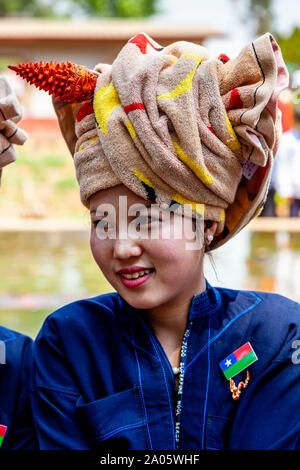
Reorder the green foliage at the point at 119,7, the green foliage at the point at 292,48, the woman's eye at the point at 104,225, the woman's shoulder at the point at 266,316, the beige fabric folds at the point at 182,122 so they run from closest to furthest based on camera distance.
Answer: the beige fabric folds at the point at 182,122 → the woman's eye at the point at 104,225 → the woman's shoulder at the point at 266,316 → the green foliage at the point at 292,48 → the green foliage at the point at 119,7

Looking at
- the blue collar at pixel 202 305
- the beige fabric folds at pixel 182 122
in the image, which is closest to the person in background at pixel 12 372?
the beige fabric folds at pixel 182 122

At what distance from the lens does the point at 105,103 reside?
175 centimetres

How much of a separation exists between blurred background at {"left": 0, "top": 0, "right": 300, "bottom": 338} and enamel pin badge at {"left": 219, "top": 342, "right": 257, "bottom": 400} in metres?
0.32

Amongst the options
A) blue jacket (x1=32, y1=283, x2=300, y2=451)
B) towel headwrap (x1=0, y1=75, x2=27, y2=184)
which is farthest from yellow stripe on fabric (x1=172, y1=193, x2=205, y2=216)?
towel headwrap (x1=0, y1=75, x2=27, y2=184)

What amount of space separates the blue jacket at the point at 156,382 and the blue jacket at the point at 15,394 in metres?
0.08

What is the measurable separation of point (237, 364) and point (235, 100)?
793 mm

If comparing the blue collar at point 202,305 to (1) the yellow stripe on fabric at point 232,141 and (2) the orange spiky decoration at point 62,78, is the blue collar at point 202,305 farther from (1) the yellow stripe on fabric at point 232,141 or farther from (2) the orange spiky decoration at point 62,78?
(2) the orange spiky decoration at point 62,78

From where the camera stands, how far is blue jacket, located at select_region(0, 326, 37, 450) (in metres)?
1.85

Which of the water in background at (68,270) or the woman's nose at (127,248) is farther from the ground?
the woman's nose at (127,248)

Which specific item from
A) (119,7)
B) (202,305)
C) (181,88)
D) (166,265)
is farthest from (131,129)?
(119,7)

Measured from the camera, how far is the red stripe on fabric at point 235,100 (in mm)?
1699

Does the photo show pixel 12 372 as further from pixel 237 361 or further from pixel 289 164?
pixel 289 164

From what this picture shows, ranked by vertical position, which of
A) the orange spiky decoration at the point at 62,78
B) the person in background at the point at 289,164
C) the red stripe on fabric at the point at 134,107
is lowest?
the red stripe on fabric at the point at 134,107
